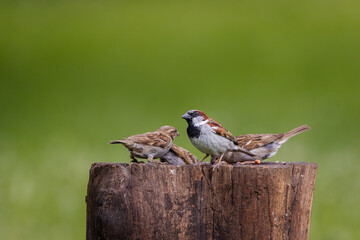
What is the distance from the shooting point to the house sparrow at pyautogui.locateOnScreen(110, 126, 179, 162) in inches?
188

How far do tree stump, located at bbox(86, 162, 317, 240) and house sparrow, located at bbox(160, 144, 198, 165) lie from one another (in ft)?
4.28

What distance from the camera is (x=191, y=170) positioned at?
12.1ft

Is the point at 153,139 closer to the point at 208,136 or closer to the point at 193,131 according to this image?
the point at 193,131

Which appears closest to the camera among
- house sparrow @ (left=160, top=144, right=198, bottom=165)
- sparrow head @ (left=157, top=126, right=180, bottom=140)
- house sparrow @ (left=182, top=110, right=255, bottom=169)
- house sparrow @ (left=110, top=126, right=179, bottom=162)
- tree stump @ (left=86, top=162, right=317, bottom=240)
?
tree stump @ (left=86, top=162, right=317, bottom=240)

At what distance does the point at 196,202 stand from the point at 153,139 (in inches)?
50.3

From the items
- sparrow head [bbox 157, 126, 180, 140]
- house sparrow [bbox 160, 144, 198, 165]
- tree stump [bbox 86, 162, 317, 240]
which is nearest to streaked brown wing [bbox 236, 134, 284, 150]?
house sparrow [bbox 160, 144, 198, 165]

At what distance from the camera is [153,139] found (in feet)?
15.8

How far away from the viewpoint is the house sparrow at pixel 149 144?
188 inches

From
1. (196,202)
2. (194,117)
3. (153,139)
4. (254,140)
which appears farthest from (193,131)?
(254,140)

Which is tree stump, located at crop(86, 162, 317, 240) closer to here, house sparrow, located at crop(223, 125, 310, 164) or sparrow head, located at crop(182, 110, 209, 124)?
sparrow head, located at crop(182, 110, 209, 124)

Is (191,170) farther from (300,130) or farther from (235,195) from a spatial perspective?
(300,130)

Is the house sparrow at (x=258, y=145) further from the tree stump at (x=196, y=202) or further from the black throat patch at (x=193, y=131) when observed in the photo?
the tree stump at (x=196, y=202)

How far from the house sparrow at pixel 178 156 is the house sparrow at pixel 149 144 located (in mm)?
133

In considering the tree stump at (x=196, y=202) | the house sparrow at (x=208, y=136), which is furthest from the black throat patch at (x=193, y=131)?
the tree stump at (x=196, y=202)
